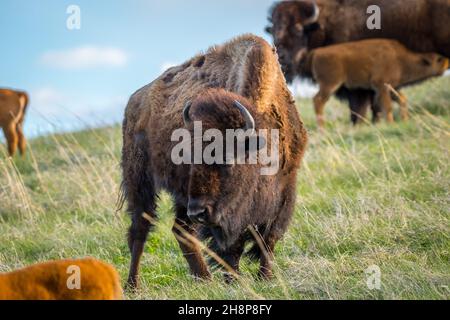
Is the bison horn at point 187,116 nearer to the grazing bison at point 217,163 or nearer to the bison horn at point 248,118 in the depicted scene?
the grazing bison at point 217,163

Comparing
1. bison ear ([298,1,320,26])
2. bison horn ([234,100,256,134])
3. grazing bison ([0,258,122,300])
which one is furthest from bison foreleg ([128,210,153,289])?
bison ear ([298,1,320,26])

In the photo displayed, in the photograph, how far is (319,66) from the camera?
12.6m

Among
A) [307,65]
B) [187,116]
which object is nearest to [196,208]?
[187,116]

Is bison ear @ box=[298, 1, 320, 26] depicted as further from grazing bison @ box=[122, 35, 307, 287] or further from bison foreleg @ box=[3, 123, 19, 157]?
grazing bison @ box=[122, 35, 307, 287]

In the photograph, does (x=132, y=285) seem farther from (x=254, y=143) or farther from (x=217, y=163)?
(x=254, y=143)

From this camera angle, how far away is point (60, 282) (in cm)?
378

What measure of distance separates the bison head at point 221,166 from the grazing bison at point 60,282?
1.16 meters

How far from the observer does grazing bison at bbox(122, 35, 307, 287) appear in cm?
504

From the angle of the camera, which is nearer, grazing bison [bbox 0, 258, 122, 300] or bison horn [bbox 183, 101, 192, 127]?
grazing bison [bbox 0, 258, 122, 300]

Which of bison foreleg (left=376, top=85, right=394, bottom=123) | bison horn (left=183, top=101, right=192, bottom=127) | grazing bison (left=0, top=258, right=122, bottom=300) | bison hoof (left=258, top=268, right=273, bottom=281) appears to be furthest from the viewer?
bison foreleg (left=376, top=85, right=394, bottom=123)

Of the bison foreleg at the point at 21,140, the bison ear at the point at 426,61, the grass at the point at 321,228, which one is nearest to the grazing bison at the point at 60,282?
the grass at the point at 321,228

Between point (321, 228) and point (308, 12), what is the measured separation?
25.5ft
